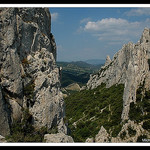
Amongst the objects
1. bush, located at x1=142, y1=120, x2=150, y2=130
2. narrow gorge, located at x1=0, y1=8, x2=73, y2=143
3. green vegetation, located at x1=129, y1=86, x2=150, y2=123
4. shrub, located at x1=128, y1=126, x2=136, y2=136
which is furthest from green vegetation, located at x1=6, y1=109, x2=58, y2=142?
green vegetation, located at x1=129, y1=86, x2=150, y2=123

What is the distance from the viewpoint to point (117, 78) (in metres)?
63.4

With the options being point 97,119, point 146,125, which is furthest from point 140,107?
point 97,119

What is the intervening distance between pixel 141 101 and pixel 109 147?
81.6 feet

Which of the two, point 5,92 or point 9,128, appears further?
point 5,92

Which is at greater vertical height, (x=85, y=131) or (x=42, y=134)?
(x=42, y=134)

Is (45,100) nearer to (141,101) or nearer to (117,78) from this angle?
(141,101)

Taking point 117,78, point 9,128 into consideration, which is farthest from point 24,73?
point 117,78

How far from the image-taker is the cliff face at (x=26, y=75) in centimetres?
1936

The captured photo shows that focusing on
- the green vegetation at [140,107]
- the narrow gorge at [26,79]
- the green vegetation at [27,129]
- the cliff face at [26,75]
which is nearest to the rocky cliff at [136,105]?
the green vegetation at [140,107]

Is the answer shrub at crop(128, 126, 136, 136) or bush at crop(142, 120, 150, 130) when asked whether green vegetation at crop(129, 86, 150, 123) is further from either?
shrub at crop(128, 126, 136, 136)

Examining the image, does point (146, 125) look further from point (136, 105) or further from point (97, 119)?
point (97, 119)

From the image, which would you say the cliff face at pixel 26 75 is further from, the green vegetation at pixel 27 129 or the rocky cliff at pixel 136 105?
the rocky cliff at pixel 136 105

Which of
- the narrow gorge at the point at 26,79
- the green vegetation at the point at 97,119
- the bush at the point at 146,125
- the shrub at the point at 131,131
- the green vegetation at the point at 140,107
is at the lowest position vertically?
the green vegetation at the point at 97,119

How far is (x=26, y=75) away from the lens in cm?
2166
